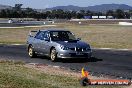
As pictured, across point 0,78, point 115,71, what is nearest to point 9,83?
point 0,78

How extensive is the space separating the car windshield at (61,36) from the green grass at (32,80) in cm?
594

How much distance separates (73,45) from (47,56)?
1.90 m

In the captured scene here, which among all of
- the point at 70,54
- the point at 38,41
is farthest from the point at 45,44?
the point at 70,54

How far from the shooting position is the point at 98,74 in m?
14.9

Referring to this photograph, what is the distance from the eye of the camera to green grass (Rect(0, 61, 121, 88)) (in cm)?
1157

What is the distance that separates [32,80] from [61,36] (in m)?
8.88

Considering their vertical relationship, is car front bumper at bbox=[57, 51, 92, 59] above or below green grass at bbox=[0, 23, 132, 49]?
above

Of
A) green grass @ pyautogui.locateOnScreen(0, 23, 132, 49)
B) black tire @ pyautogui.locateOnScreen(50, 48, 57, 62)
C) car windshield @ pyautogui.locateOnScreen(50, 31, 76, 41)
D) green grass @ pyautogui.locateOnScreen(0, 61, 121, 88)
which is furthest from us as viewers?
green grass @ pyautogui.locateOnScreen(0, 23, 132, 49)

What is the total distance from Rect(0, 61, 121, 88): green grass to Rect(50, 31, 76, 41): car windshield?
594 centimetres

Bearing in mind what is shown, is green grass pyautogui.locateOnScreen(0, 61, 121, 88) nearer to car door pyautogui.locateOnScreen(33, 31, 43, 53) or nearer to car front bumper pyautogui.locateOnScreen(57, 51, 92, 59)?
car front bumper pyautogui.locateOnScreen(57, 51, 92, 59)

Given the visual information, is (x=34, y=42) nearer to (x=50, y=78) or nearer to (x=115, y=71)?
(x=115, y=71)

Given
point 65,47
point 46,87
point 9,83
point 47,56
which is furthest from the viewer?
point 47,56

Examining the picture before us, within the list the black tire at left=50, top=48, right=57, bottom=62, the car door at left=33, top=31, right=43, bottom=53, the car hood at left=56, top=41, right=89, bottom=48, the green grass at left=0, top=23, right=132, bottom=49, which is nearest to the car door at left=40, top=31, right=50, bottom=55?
the car door at left=33, top=31, right=43, bottom=53

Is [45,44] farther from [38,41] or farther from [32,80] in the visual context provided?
[32,80]
